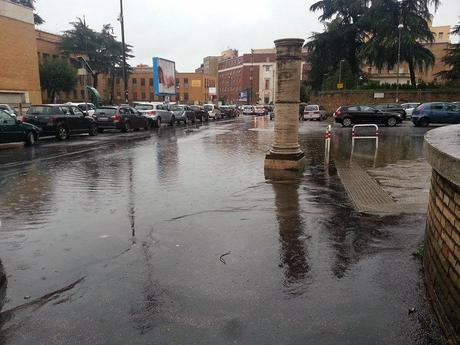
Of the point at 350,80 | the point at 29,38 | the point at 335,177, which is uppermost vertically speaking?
the point at 29,38

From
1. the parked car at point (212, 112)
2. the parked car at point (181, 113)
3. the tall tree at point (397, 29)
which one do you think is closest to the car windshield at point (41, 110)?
the parked car at point (181, 113)

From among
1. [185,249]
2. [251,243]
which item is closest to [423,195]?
[251,243]

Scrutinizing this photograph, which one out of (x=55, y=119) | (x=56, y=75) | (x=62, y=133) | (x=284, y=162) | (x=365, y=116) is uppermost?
(x=56, y=75)

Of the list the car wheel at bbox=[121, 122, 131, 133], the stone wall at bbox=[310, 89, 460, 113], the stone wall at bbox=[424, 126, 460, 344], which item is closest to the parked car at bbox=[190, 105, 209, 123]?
the car wheel at bbox=[121, 122, 131, 133]

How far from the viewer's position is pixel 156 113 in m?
30.8

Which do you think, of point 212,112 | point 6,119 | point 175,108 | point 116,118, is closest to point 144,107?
point 175,108

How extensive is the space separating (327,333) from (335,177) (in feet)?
22.7

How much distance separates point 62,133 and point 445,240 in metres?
19.8

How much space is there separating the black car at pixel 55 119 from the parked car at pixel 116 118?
304 centimetres

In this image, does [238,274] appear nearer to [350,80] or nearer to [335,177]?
Result: [335,177]

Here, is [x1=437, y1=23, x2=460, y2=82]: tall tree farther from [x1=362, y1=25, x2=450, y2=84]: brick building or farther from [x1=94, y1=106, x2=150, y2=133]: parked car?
[x1=94, y1=106, x2=150, y2=133]: parked car

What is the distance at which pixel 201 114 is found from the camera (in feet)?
137

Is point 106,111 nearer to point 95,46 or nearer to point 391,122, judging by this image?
point 391,122

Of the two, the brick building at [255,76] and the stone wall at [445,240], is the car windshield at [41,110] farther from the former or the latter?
the brick building at [255,76]
